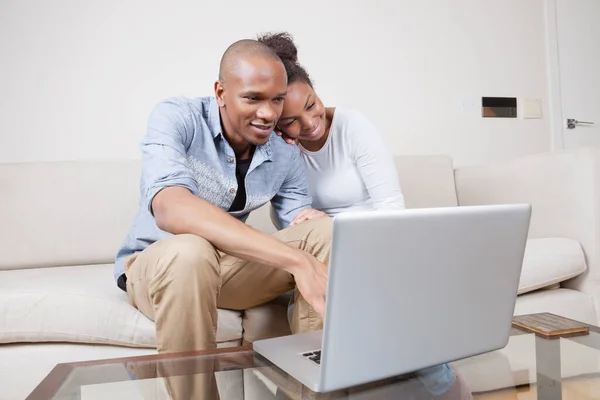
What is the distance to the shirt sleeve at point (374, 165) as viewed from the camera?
137 centimetres

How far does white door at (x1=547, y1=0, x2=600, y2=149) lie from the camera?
9.09 ft

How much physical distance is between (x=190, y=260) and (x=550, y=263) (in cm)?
105

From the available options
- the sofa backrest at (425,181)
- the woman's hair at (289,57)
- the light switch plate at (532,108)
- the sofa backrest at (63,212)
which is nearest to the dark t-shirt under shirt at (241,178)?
the woman's hair at (289,57)

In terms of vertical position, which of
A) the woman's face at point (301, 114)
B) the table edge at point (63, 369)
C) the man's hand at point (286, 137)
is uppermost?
the woman's face at point (301, 114)

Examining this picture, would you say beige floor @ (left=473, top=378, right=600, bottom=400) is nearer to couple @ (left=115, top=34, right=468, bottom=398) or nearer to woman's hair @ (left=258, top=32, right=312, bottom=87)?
couple @ (left=115, top=34, right=468, bottom=398)

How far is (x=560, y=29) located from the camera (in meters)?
2.81

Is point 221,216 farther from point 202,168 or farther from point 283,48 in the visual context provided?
point 283,48

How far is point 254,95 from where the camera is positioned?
3.51 ft

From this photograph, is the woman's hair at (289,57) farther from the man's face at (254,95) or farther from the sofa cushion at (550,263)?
the sofa cushion at (550,263)

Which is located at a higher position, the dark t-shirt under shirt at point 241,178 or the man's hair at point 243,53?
the man's hair at point 243,53

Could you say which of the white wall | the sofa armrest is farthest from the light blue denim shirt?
the white wall

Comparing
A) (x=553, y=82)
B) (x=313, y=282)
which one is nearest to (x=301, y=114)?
(x=313, y=282)

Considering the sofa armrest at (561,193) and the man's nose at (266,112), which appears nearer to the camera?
the man's nose at (266,112)

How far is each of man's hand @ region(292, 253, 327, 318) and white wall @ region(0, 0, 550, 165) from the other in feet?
4.81
